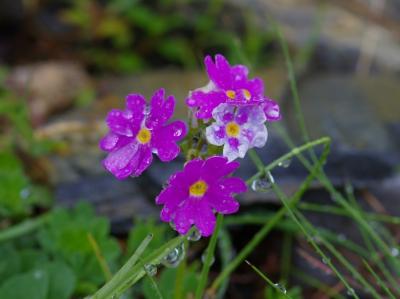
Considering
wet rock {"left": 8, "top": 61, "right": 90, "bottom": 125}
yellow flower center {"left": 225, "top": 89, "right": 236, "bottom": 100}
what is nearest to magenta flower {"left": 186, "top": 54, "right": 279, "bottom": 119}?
yellow flower center {"left": 225, "top": 89, "right": 236, "bottom": 100}

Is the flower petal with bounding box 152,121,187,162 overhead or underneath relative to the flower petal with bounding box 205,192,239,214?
overhead

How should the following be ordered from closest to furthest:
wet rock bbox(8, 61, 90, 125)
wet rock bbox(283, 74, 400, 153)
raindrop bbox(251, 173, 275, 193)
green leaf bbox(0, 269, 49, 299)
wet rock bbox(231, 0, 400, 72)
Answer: raindrop bbox(251, 173, 275, 193)
green leaf bbox(0, 269, 49, 299)
wet rock bbox(283, 74, 400, 153)
wet rock bbox(8, 61, 90, 125)
wet rock bbox(231, 0, 400, 72)

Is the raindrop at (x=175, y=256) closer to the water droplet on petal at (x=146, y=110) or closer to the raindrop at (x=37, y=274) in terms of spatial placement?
the water droplet on petal at (x=146, y=110)

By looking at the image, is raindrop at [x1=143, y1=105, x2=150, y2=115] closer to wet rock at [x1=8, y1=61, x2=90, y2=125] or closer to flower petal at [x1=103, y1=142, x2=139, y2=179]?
flower petal at [x1=103, y1=142, x2=139, y2=179]

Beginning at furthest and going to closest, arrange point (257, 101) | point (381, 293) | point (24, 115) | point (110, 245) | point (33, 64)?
1. point (33, 64)
2. point (24, 115)
3. point (381, 293)
4. point (110, 245)
5. point (257, 101)

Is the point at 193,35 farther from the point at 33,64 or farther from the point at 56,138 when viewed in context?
the point at 56,138

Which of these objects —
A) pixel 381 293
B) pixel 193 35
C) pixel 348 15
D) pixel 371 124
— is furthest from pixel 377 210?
pixel 348 15

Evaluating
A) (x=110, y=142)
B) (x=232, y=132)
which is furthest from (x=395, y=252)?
(x=110, y=142)

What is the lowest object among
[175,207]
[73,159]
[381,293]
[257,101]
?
[381,293]
